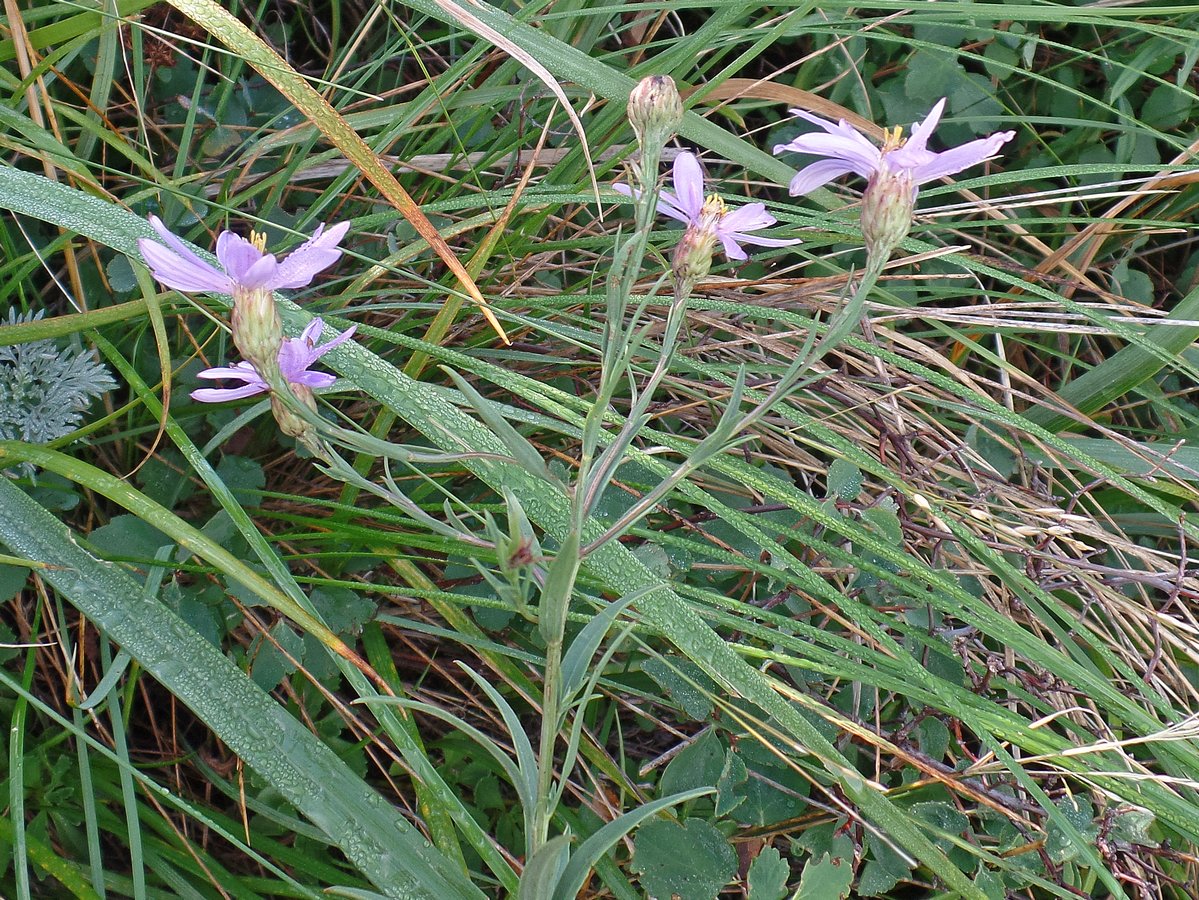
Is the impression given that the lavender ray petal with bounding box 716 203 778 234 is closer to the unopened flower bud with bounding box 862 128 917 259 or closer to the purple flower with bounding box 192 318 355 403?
the unopened flower bud with bounding box 862 128 917 259

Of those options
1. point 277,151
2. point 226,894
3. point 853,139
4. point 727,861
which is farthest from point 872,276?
point 277,151

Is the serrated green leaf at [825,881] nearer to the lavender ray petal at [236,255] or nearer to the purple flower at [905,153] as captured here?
the purple flower at [905,153]

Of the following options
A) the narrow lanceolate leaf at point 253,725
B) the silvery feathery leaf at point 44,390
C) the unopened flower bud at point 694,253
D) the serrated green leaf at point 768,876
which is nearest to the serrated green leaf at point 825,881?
the serrated green leaf at point 768,876

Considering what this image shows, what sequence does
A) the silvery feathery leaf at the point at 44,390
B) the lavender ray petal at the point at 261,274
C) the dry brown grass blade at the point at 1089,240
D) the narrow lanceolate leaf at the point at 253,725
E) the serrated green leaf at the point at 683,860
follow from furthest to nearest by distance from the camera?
1. the dry brown grass blade at the point at 1089,240
2. the silvery feathery leaf at the point at 44,390
3. the serrated green leaf at the point at 683,860
4. the narrow lanceolate leaf at the point at 253,725
5. the lavender ray petal at the point at 261,274

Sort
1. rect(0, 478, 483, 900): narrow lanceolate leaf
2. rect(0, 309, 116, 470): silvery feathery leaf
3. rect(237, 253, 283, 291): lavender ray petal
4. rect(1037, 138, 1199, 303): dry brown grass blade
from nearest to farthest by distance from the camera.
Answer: rect(237, 253, 283, 291): lavender ray petal
rect(0, 478, 483, 900): narrow lanceolate leaf
rect(0, 309, 116, 470): silvery feathery leaf
rect(1037, 138, 1199, 303): dry brown grass blade

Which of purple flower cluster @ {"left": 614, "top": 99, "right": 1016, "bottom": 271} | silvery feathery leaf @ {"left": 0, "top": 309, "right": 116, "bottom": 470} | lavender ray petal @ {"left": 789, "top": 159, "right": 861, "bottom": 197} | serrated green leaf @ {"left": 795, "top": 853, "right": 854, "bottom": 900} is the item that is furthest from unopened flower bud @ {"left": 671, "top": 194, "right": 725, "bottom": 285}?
silvery feathery leaf @ {"left": 0, "top": 309, "right": 116, "bottom": 470}

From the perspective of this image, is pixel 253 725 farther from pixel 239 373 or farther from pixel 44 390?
pixel 44 390

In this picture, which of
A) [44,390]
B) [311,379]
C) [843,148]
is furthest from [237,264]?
[44,390]
